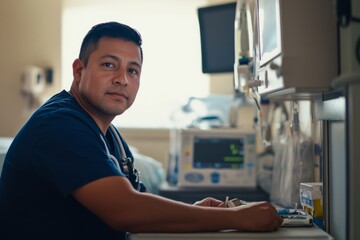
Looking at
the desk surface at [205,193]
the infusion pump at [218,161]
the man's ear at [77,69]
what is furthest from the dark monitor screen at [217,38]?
the man's ear at [77,69]

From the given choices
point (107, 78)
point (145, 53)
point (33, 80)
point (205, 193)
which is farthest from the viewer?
point (145, 53)

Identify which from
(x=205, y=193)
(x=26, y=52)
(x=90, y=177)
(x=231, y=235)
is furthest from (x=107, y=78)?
(x=26, y=52)

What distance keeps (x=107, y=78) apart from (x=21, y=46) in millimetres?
2636

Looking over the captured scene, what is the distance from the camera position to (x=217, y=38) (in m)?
2.80

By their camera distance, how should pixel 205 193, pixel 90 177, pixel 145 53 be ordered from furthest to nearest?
1. pixel 145 53
2. pixel 205 193
3. pixel 90 177

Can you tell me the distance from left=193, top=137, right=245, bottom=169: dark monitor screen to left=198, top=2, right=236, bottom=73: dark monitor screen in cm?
38

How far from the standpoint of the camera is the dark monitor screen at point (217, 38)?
2768mm

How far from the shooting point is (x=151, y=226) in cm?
121

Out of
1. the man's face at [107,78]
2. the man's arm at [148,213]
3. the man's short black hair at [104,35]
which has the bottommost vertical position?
the man's arm at [148,213]

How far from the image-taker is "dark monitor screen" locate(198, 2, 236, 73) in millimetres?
2768

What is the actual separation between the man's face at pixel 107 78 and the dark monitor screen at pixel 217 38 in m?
1.27

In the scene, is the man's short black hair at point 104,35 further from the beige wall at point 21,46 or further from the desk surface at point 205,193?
the beige wall at point 21,46

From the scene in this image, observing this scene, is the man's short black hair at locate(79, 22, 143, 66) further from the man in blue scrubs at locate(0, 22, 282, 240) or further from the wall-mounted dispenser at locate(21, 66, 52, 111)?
the wall-mounted dispenser at locate(21, 66, 52, 111)

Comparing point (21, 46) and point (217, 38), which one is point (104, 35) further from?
point (21, 46)
